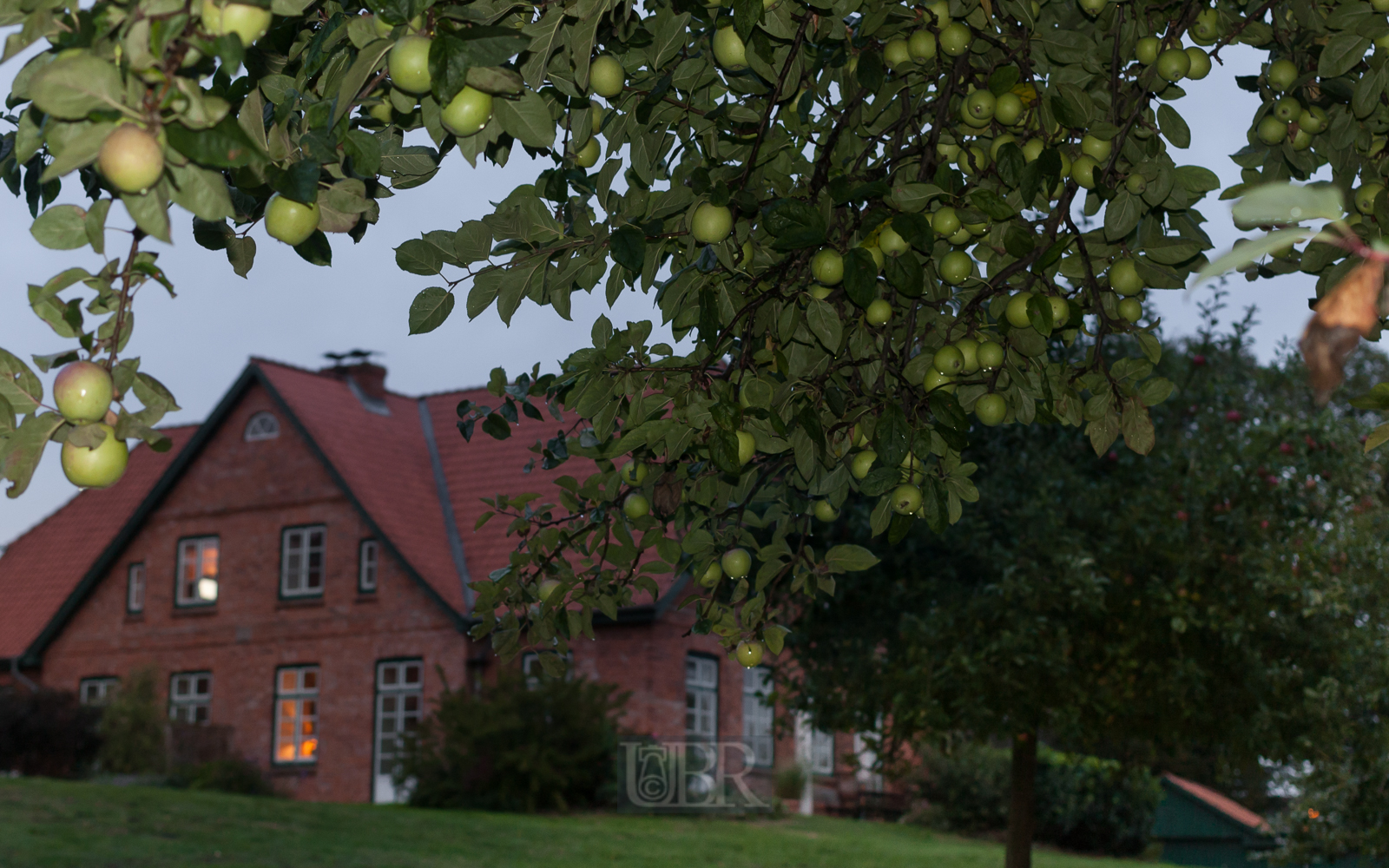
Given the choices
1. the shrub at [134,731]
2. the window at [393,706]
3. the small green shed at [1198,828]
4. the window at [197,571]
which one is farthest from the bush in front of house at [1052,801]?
the window at [197,571]

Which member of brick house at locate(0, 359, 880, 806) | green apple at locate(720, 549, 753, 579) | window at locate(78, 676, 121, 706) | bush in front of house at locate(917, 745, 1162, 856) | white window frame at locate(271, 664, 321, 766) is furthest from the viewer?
window at locate(78, 676, 121, 706)

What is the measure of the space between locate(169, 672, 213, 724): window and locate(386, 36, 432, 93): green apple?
24737 millimetres

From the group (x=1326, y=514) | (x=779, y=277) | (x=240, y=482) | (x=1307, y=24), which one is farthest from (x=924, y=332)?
(x=240, y=482)

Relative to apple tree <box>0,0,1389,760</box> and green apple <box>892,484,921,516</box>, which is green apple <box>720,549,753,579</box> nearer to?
apple tree <box>0,0,1389,760</box>

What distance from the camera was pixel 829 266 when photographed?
334 cm

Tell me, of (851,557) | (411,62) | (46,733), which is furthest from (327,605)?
(411,62)

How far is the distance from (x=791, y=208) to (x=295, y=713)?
2271 cm

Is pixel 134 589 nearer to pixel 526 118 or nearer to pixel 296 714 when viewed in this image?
pixel 296 714

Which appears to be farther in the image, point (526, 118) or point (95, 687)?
point (95, 687)

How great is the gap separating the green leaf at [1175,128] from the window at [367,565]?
815 inches

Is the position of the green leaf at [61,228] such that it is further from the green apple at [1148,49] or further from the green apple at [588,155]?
the green apple at [1148,49]

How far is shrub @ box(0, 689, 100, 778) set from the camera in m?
21.8

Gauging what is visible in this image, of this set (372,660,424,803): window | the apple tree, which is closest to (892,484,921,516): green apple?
the apple tree

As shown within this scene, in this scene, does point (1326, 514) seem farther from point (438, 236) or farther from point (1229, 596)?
point (438, 236)
